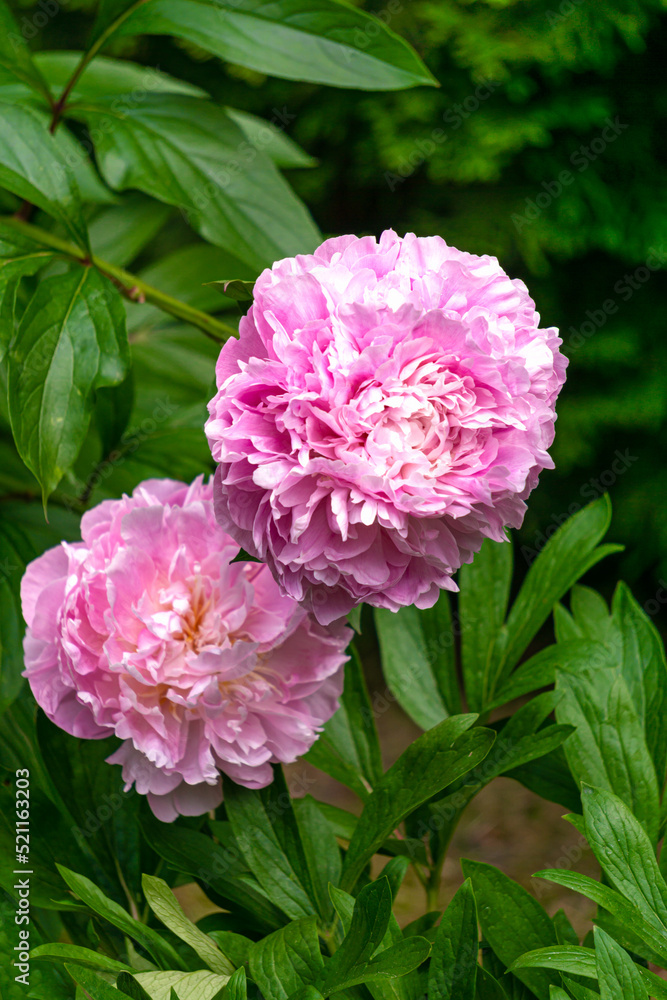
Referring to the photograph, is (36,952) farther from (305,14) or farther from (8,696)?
(305,14)

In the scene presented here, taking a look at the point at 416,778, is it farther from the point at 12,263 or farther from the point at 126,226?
the point at 126,226

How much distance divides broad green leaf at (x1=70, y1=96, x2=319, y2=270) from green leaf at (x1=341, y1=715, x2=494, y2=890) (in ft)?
1.20

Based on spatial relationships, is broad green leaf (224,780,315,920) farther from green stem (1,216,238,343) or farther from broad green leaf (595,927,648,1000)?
green stem (1,216,238,343)

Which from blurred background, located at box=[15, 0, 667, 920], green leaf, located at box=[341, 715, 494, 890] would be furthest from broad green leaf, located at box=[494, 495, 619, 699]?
blurred background, located at box=[15, 0, 667, 920]

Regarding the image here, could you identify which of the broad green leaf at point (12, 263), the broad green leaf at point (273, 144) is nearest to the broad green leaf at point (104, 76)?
the broad green leaf at point (273, 144)

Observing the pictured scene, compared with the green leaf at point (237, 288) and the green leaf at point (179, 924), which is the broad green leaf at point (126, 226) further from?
the green leaf at point (179, 924)

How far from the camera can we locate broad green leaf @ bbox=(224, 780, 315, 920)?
0.48 meters

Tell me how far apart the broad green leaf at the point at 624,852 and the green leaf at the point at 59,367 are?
339 mm

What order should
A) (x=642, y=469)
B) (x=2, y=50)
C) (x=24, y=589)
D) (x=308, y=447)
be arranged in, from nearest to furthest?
(x=308, y=447) → (x=24, y=589) → (x=2, y=50) → (x=642, y=469)

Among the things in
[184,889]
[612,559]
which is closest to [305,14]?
[612,559]

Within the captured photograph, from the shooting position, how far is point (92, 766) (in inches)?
20.6

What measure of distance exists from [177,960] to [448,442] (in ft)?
0.99

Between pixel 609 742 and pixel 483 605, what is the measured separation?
0.14m

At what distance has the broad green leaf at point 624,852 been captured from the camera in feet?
1.38
